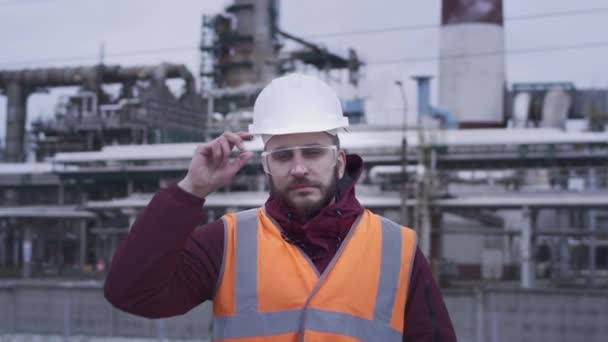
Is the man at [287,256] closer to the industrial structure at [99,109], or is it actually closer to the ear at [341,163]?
the ear at [341,163]

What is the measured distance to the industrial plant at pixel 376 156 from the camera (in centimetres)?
3325

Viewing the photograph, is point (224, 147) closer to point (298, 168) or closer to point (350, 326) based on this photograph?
point (298, 168)

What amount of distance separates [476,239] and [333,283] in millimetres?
37782

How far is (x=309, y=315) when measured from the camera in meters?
2.53

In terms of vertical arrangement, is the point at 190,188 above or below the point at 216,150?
below

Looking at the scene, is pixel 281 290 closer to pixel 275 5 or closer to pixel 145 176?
pixel 145 176

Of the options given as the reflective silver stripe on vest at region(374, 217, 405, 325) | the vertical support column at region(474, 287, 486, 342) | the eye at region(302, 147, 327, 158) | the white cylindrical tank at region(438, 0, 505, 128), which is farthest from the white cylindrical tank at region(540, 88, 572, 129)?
the eye at region(302, 147, 327, 158)

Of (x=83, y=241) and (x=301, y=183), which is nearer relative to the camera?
(x=301, y=183)

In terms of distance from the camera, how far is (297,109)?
9.32ft

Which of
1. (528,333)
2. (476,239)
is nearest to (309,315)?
(528,333)

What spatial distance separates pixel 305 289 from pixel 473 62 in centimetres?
3926

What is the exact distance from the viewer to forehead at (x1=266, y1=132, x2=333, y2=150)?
276cm

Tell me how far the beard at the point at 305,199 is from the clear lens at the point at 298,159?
5 cm

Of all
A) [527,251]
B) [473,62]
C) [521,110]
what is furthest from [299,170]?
[521,110]
